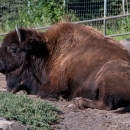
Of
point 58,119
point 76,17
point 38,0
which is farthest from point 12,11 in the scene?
point 58,119

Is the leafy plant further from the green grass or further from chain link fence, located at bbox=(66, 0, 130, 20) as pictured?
the green grass

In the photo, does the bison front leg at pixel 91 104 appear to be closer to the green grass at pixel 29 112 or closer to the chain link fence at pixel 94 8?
the green grass at pixel 29 112

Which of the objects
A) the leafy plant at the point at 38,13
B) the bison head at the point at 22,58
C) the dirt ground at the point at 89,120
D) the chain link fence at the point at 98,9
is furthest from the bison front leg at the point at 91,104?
the leafy plant at the point at 38,13

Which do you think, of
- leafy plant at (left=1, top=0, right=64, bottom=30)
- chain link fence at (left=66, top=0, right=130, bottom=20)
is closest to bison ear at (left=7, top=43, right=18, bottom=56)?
leafy plant at (left=1, top=0, right=64, bottom=30)

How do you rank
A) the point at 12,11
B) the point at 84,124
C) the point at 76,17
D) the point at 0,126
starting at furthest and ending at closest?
the point at 12,11 → the point at 76,17 → the point at 84,124 → the point at 0,126

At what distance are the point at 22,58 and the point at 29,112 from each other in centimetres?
229

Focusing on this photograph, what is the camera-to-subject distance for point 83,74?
26.9 feet

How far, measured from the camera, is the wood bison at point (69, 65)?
778 centimetres

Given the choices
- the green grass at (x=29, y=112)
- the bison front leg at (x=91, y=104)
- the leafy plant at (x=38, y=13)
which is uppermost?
the green grass at (x=29, y=112)

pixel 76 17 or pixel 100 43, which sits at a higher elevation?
pixel 100 43

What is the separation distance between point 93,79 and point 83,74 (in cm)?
22

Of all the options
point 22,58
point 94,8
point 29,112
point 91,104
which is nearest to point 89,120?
point 29,112

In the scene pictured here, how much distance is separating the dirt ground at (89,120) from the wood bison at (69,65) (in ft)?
1.35

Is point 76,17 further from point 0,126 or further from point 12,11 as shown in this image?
point 0,126
